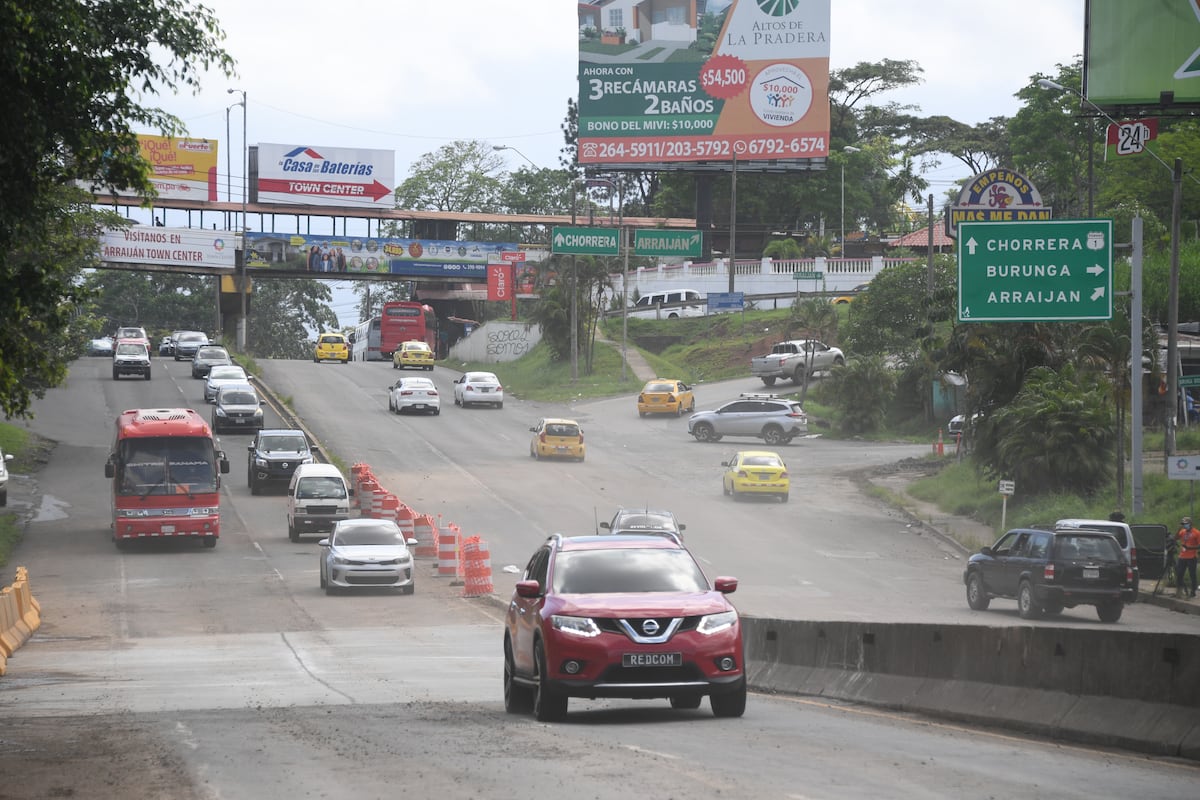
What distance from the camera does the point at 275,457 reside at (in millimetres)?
44750

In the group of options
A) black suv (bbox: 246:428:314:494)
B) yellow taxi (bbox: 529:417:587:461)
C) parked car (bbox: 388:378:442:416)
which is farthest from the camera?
parked car (bbox: 388:378:442:416)

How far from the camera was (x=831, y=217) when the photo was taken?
111 metres

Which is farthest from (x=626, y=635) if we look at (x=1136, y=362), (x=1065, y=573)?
(x=1136, y=362)

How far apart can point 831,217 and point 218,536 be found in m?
81.0

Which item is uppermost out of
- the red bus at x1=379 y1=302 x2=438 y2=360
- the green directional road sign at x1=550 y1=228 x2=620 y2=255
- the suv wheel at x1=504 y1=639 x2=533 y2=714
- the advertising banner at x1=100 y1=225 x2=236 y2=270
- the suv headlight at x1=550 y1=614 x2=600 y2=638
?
the advertising banner at x1=100 y1=225 x2=236 y2=270

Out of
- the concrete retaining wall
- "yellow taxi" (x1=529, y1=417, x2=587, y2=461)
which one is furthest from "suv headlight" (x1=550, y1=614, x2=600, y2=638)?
"yellow taxi" (x1=529, y1=417, x2=587, y2=461)

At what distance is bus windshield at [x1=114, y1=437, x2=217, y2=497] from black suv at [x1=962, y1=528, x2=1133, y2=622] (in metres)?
18.8

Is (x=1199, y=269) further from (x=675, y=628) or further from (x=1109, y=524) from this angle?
(x=675, y=628)

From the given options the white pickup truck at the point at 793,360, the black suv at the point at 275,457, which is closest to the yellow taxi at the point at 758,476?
the black suv at the point at 275,457

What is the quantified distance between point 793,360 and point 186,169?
5307 centimetres

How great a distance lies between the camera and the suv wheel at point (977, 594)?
91.1 ft

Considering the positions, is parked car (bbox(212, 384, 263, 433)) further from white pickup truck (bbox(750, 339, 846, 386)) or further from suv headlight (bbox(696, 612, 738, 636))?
Answer: suv headlight (bbox(696, 612, 738, 636))

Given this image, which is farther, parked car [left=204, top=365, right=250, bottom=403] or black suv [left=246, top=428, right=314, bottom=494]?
parked car [left=204, top=365, right=250, bottom=403]

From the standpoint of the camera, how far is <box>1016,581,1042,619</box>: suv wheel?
26.6m
